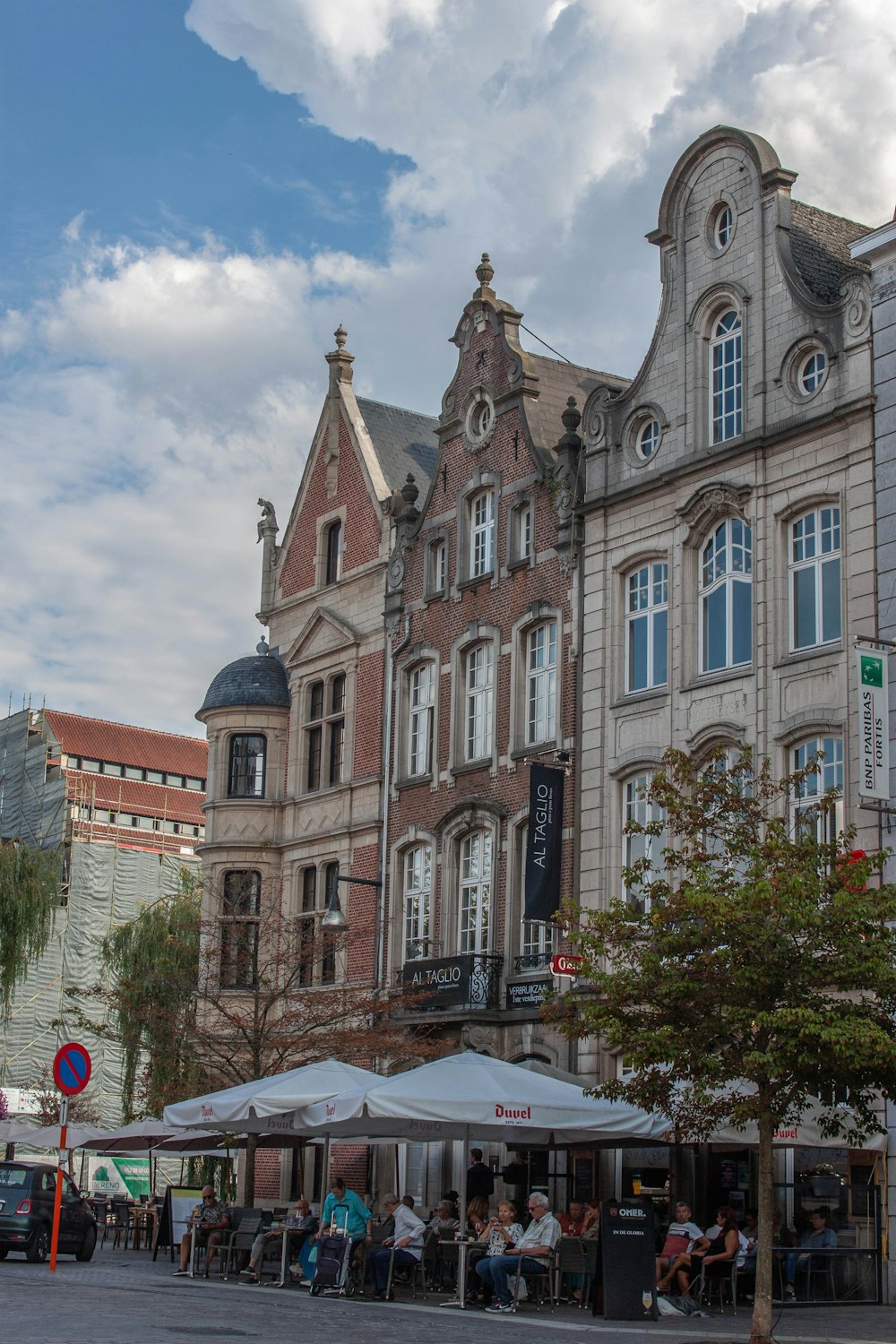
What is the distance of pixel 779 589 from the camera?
1071 inches

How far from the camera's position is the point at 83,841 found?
6844 centimetres

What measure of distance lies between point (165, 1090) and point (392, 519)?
12390mm

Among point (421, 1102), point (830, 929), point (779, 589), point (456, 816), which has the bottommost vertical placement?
point (421, 1102)

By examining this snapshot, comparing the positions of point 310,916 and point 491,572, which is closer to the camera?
point 491,572

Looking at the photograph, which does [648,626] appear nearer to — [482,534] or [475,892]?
[482,534]

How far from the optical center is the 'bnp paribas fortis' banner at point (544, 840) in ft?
98.6

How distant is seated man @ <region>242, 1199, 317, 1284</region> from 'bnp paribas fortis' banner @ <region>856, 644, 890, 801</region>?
9.55 metres

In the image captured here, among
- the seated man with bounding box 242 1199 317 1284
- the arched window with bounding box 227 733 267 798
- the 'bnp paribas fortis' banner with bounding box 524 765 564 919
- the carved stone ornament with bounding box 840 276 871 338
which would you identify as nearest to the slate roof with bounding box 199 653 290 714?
the arched window with bounding box 227 733 267 798

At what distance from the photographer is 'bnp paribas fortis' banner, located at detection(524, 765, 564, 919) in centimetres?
3006

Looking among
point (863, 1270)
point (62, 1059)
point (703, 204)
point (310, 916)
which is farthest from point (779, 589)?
point (310, 916)

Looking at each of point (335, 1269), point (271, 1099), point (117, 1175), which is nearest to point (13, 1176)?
point (271, 1099)

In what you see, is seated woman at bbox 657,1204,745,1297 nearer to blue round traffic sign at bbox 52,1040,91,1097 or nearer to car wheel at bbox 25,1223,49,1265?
blue round traffic sign at bbox 52,1040,91,1097

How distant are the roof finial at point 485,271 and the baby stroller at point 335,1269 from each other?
2033 centimetres

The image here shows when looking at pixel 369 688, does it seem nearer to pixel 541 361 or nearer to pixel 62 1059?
pixel 541 361
